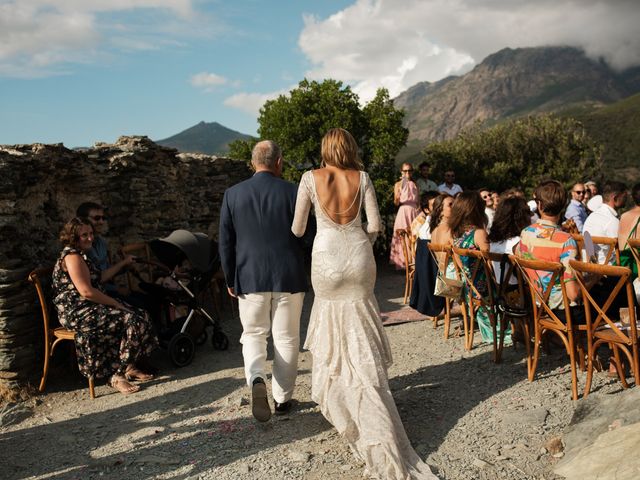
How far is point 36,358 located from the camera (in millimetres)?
5234

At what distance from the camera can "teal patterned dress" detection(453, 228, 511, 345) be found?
5.21 metres

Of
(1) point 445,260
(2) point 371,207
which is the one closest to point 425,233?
(1) point 445,260

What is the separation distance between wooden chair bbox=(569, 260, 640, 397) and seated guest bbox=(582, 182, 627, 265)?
2176mm

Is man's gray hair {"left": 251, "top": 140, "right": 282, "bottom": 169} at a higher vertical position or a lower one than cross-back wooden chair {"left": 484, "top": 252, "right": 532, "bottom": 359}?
higher

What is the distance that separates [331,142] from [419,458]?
6.58 feet

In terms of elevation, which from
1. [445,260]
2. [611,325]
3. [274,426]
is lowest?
[274,426]

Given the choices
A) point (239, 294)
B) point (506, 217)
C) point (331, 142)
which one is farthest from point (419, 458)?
point (506, 217)

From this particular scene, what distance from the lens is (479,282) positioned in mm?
5215

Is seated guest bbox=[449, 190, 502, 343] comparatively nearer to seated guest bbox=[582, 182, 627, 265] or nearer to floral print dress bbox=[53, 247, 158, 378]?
seated guest bbox=[582, 182, 627, 265]

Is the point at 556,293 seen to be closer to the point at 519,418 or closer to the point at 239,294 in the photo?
the point at 519,418

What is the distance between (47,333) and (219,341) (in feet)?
5.67

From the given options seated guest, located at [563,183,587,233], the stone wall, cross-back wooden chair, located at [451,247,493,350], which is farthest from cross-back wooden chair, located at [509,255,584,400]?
seated guest, located at [563,183,587,233]

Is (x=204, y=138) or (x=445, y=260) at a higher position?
(x=204, y=138)

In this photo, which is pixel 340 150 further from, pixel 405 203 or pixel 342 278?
pixel 405 203
